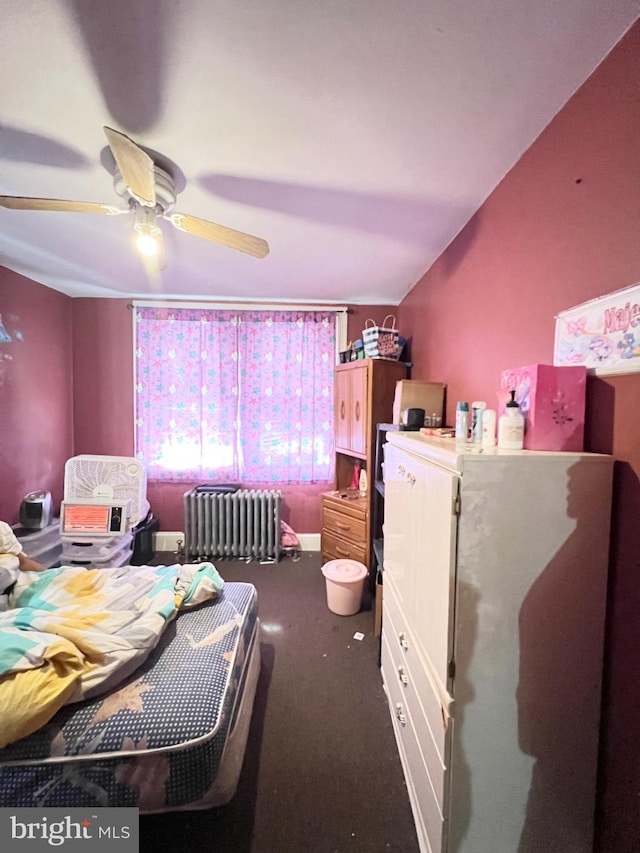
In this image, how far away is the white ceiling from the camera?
830 mm

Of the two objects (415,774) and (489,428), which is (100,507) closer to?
(415,774)

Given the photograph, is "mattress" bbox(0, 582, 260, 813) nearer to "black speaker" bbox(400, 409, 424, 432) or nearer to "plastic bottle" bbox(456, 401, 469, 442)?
"plastic bottle" bbox(456, 401, 469, 442)

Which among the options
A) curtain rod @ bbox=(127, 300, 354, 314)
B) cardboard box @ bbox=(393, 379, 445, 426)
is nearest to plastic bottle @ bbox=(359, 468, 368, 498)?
cardboard box @ bbox=(393, 379, 445, 426)

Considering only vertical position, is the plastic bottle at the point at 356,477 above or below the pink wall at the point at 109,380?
below

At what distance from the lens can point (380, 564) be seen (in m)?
2.02

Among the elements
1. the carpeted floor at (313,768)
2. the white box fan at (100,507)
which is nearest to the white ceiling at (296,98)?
the white box fan at (100,507)

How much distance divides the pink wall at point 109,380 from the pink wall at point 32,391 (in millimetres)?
99

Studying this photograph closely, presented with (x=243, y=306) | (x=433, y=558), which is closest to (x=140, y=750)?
(x=433, y=558)

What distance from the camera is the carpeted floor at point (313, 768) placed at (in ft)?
3.67

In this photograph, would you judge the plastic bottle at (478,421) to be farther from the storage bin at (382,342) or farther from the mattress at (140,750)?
the storage bin at (382,342)

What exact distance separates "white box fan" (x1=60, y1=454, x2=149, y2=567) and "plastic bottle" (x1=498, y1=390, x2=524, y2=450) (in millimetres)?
2735

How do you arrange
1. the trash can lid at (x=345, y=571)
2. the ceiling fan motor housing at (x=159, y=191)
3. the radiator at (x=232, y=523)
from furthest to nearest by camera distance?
the radiator at (x=232, y=523) → the trash can lid at (x=345, y=571) → the ceiling fan motor housing at (x=159, y=191)

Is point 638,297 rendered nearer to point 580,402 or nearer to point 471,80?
point 580,402

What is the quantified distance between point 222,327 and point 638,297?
2.97m
